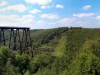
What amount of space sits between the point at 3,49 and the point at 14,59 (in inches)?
133

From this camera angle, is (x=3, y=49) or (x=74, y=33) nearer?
(x=3, y=49)

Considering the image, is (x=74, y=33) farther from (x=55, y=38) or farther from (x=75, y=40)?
(x=55, y=38)

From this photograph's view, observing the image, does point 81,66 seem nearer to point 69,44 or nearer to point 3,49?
point 3,49

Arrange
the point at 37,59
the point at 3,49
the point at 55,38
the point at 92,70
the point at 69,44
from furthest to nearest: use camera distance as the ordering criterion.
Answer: the point at 55,38 → the point at 69,44 → the point at 37,59 → the point at 3,49 → the point at 92,70

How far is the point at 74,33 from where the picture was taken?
10106 cm

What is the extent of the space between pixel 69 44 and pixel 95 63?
5305 cm

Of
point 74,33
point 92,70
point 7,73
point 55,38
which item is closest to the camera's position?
point 7,73

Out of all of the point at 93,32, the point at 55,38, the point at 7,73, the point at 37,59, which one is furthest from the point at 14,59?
the point at 55,38

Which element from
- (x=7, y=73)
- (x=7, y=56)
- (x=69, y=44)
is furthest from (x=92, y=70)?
(x=69, y=44)

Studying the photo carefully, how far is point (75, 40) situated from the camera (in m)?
93.9

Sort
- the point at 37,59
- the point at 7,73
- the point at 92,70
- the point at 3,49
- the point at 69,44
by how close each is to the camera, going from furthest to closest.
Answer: the point at 69,44, the point at 37,59, the point at 3,49, the point at 92,70, the point at 7,73

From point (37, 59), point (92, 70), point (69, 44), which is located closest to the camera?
point (92, 70)

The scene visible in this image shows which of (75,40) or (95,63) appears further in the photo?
(75,40)

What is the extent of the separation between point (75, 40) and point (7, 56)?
163 feet
